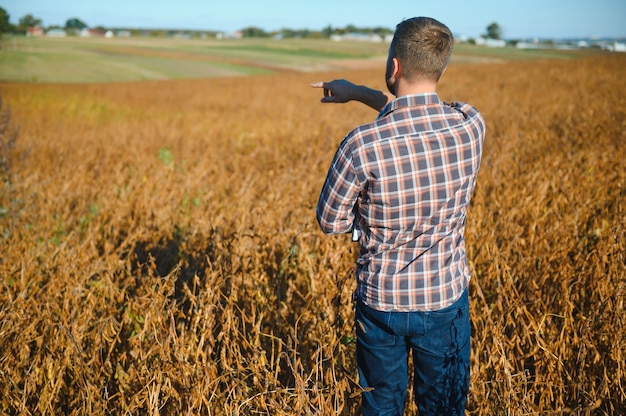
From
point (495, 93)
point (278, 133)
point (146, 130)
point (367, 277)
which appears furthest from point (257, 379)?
point (495, 93)

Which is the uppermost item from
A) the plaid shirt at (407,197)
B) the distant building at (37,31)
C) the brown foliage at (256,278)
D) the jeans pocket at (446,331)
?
the distant building at (37,31)

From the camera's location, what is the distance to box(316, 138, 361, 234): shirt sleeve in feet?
4.44

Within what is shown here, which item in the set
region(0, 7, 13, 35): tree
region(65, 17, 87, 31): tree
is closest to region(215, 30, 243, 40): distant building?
region(65, 17, 87, 31): tree

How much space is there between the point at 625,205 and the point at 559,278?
1.28m

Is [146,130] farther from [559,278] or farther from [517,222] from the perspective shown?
[559,278]

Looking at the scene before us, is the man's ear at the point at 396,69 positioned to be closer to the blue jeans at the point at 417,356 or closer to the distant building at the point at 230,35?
the blue jeans at the point at 417,356

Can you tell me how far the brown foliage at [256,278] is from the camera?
6.36 feet

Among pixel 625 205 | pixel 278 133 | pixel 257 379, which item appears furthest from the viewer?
pixel 278 133

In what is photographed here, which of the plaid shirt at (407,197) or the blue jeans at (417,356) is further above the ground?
the plaid shirt at (407,197)

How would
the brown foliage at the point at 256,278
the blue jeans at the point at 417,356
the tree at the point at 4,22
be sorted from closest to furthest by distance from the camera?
the blue jeans at the point at 417,356
the brown foliage at the point at 256,278
the tree at the point at 4,22

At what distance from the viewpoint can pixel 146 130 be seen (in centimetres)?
879

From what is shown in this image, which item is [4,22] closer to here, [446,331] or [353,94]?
[353,94]

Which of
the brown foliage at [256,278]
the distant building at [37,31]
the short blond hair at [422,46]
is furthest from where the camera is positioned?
the distant building at [37,31]

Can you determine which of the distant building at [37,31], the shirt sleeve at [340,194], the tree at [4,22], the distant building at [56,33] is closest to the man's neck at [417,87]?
the shirt sleeve at [340,194]
